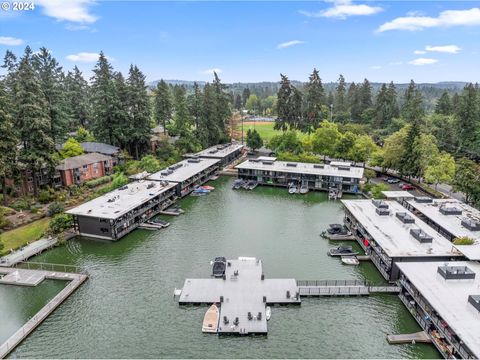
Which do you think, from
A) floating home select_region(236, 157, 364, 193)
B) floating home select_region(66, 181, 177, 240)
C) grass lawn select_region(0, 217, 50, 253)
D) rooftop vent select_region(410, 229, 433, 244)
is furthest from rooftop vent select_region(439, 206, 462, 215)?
grass lawn select_region(0, 217, 50, 253)

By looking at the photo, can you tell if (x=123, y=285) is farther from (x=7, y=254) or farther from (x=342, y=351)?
(x=342, y=351)

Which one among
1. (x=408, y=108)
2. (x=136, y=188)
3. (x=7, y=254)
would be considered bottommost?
(x=7, y=254)

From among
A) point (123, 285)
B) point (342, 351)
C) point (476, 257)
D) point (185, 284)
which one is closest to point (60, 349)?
point (123, 285)

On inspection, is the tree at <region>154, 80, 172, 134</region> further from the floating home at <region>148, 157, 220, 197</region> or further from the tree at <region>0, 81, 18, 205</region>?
the tree at <region>0, 81, 18, 205</region>

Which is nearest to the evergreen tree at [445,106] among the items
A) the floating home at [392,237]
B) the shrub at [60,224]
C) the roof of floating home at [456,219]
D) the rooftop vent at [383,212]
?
the roof of floating home at [456,219]

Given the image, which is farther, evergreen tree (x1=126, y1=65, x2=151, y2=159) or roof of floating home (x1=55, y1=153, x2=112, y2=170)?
evergreen tree (x1=126, y1=65, x2=151, y2=159)

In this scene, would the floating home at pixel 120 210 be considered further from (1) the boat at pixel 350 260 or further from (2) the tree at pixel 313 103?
(2) the tree at pixel 313 103

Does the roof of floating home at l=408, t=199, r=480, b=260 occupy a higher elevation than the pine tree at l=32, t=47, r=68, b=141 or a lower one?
lower
